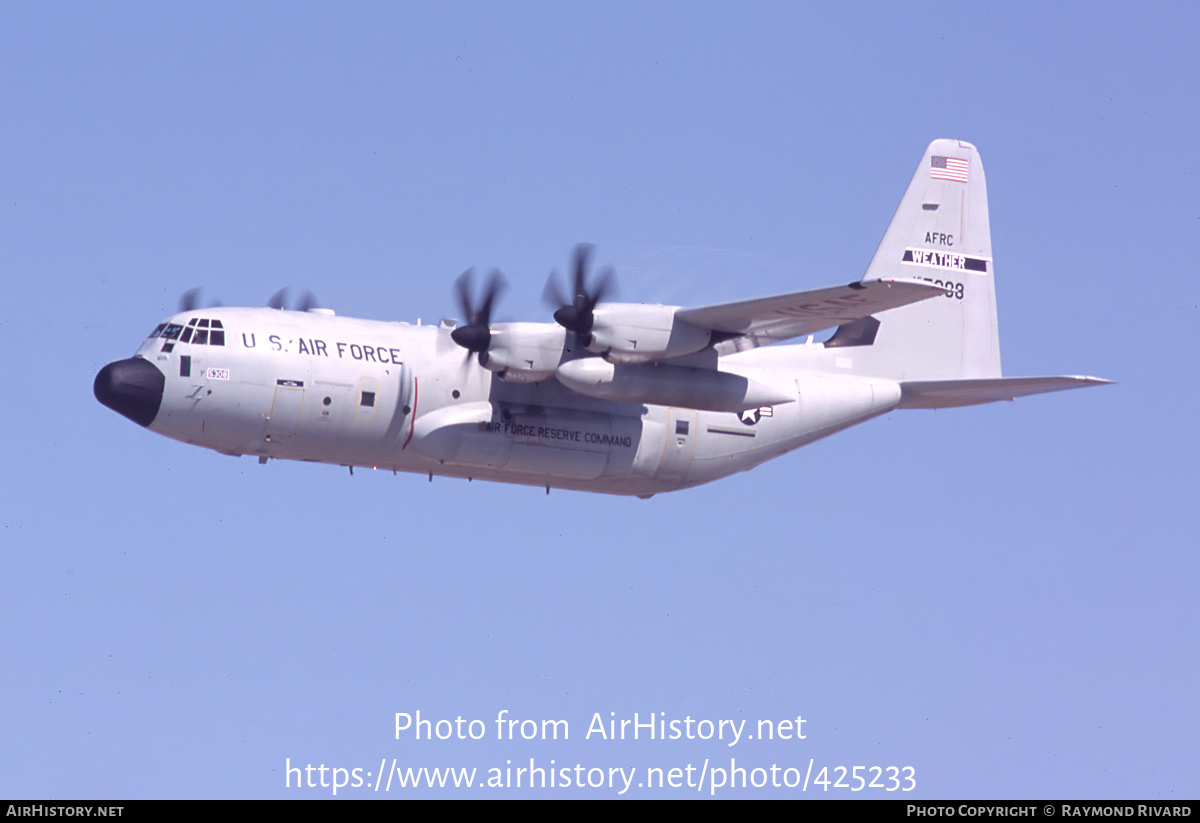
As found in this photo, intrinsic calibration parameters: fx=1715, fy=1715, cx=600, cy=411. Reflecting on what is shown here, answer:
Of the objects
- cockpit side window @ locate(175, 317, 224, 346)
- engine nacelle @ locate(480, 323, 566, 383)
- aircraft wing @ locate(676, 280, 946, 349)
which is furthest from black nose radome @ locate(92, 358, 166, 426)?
aircraft wing @ locate(676, 280, 946, 349)

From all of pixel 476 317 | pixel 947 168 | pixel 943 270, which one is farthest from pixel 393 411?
pixel 947 168

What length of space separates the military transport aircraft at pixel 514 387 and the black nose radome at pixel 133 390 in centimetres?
2

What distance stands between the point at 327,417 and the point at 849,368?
31.0 ft

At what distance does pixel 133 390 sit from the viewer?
24.5 meters

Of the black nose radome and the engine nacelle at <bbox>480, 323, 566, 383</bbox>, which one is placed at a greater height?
the engine nacelle at <bbox>480, 323, 566, 383</bbox>

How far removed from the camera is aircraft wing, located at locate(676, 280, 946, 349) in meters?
24.2

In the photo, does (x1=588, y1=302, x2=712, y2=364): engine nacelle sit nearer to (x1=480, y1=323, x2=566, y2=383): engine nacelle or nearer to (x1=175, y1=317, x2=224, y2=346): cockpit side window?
(x1=480, y1=323, x2=566, y2=383): engine nacelle

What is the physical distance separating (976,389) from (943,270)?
11.2 feet

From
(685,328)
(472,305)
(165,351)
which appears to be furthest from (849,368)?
(165,351)

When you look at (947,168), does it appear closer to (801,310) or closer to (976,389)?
(976,389)

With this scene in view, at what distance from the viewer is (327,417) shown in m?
25.1

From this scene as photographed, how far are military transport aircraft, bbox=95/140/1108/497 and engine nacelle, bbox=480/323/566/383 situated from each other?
2 cm

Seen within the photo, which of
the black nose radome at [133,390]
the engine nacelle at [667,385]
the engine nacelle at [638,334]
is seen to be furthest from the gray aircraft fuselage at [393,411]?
the engine nacelle at [638,334]
